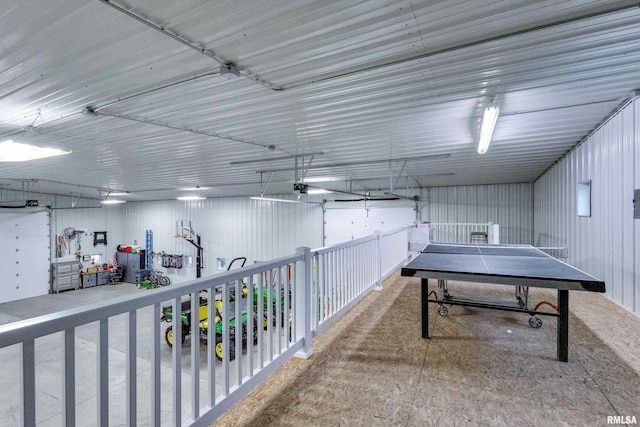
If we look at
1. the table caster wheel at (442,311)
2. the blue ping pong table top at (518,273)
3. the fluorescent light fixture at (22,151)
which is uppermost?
the fluorescent light fixture at (22,151)

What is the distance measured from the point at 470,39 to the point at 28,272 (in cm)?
1631

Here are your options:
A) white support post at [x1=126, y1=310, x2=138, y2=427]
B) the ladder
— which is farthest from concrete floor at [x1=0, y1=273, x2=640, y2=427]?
the ladder

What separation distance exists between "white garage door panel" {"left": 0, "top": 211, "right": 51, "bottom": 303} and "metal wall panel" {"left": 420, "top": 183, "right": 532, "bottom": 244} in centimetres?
1515

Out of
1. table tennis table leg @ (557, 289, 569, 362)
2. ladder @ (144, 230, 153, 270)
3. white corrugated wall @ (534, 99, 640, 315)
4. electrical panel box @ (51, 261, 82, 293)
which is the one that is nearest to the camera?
table tennis table leg @ (557, 289, 569, 362)

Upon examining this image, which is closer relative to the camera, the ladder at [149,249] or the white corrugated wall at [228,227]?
the white corrugated wall at [228,227]

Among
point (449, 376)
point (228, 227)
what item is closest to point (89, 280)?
point (228, 227)

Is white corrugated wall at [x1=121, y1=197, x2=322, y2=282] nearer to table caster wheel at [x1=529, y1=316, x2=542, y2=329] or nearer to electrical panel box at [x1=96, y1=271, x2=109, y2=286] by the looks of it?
electrical panel box at [x1=96, y1=271, x2=109, y2=286]

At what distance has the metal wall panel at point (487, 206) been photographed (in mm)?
8789

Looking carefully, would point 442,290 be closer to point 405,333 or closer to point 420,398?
point 405,333

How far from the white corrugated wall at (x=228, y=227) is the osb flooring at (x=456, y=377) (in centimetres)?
850

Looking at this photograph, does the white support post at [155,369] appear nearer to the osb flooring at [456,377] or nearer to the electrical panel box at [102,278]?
→ the osb flooring at [456,377]

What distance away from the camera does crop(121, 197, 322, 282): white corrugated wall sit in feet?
39.3

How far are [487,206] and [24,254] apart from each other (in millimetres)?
17136

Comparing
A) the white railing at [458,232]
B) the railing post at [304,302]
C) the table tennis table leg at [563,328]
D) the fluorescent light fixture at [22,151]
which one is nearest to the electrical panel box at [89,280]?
the fluorescent light fixture at [22,151]
